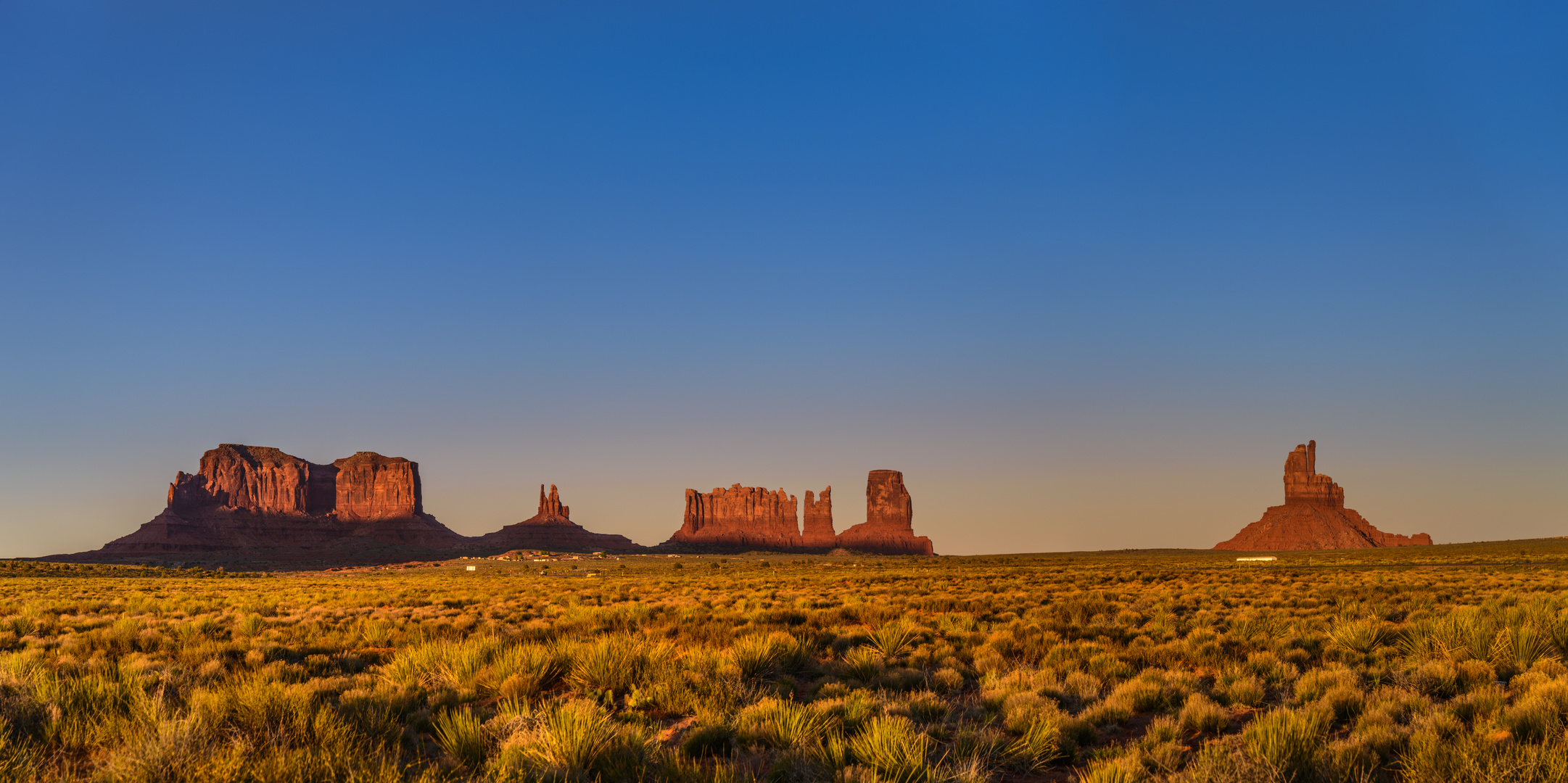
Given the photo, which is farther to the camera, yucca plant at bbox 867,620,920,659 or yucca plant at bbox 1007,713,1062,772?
yucca plant at bbox 867,620,920,659

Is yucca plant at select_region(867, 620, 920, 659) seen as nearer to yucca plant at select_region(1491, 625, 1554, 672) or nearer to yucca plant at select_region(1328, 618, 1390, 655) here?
yucca plant at select_region(1328, 618, 1390, 655)

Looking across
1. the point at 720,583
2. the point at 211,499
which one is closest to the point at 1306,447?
the point at 720,583

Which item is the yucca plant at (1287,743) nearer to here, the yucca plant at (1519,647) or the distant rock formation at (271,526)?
the yucca plant at (1519,647)

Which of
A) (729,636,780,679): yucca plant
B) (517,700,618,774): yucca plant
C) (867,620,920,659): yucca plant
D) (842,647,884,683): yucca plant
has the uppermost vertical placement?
(517,700,618,774): yucca plant

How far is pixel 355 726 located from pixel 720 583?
31385mm

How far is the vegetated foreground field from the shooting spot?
18.5 feet

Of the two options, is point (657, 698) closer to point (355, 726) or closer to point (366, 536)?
point (355, 726)

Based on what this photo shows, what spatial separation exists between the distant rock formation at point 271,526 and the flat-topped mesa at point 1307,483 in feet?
601

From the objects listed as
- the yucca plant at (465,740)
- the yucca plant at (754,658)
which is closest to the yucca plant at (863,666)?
the yucca plant at (754,658)

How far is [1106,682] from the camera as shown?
10.1 m

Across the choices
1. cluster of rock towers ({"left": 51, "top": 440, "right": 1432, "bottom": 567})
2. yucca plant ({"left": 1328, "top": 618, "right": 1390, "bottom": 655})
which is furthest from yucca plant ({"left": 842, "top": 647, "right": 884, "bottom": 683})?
cluster of rock towers ({"left": 51, "top": 440, "right": 1432, "bottom": 567})

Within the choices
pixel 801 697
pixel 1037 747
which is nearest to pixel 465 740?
pixel 801 697

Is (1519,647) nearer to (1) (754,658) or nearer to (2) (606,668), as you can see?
(1) (754,658)

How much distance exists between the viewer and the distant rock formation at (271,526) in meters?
146
